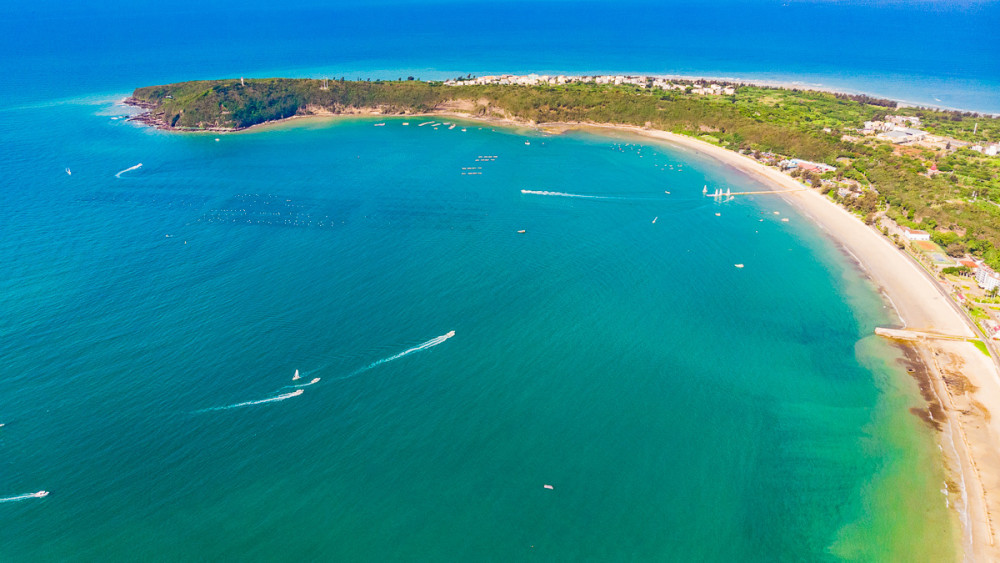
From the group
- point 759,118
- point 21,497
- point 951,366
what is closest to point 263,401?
point 21,497

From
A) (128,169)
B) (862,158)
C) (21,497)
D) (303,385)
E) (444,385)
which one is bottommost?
(21,497)

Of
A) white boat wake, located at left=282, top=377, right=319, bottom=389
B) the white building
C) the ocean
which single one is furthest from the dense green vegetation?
white boat wake, located at left=282, top=377, right=319, bottom=389

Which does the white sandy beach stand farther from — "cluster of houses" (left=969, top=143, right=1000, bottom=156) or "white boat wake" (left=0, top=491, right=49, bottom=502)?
"white boat wake" (left=0, top=491, right=49, bottom=502)

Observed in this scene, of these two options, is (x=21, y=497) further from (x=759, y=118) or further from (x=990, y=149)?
(x=990, y=149)

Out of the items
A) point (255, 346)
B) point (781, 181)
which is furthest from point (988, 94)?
point (255, 346)

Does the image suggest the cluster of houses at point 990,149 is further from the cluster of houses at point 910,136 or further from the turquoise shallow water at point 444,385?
the turquoise shallow water at point 444,385

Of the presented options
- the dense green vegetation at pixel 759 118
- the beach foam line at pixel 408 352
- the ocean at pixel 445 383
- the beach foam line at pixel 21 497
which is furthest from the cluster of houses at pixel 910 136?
the beach foam line at pixel 21 497

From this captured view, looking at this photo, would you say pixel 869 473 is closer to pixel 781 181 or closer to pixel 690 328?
pixel 690 328
